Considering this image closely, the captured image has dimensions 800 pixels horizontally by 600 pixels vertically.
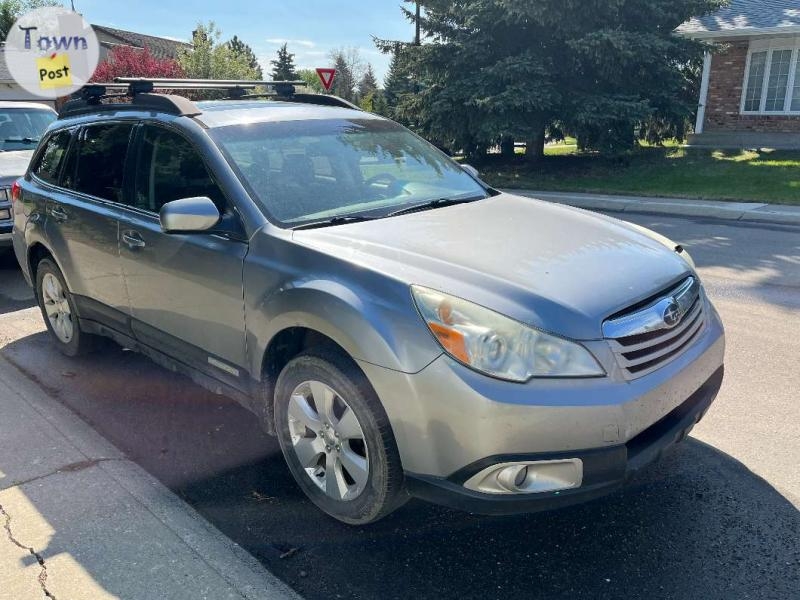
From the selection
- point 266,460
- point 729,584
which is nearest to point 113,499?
point 266,460

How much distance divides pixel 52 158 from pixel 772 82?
20183 millimetres

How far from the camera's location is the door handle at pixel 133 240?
3764mm

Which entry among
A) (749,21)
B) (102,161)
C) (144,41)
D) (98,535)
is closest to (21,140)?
(102,161)

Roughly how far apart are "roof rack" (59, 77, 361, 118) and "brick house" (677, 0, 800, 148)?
17.2 metres

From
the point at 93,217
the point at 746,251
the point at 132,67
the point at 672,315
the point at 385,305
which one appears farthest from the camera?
the point at 132,67

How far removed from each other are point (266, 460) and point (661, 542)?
1923 millimetres

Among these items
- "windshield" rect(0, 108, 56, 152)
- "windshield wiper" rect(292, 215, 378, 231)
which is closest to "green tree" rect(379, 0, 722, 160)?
"windshield" rect(0, 108, 56, 152)

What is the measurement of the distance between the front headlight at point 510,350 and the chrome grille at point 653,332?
159mm

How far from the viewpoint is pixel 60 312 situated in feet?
16.4

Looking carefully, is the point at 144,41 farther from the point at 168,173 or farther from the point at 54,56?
the point at 168,173

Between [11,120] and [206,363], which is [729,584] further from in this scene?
[11,120]

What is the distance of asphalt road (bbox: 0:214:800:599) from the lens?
100 inches

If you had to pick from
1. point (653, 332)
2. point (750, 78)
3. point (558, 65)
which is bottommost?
point (653, 332)

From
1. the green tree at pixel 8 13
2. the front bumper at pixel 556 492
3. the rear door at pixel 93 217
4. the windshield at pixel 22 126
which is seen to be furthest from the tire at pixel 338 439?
the green tree at pixel 8 13
